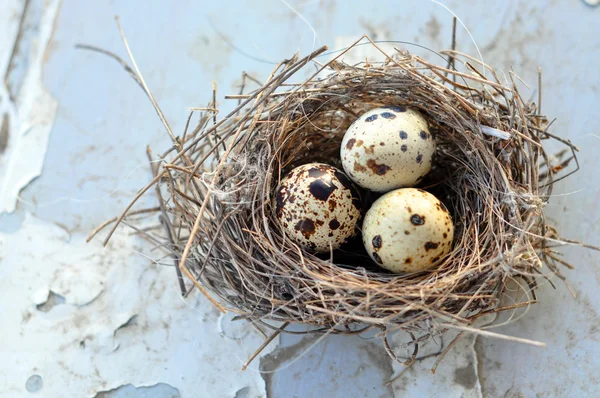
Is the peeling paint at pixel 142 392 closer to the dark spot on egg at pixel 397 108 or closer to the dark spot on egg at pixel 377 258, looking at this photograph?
the dark spot on egg at pixel 377 258

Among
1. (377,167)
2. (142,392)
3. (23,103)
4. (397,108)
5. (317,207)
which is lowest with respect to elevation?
(142,392)

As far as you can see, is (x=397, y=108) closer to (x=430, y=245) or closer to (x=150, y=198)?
(x=430, y=245)

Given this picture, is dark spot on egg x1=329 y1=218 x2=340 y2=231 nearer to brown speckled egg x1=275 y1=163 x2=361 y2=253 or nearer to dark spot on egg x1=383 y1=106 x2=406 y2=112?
brown speckled egg x1=275 y1=163 x2=361 y2=253

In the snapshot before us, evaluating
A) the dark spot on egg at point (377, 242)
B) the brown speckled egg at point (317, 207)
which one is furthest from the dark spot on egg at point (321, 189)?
the dark spot on egg at point (377, 242)

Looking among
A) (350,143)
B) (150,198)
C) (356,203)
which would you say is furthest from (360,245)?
(150,198)

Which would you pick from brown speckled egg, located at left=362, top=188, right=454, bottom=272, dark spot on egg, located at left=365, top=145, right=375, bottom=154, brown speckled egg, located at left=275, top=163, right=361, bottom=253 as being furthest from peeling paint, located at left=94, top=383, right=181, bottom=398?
dark spot on egg, located at left=365, top=145, right=375, bottom=154

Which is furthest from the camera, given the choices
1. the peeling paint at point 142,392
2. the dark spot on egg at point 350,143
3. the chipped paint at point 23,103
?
the chipped paint at point 23,103

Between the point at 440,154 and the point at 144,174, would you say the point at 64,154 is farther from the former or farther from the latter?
the point at 440,154

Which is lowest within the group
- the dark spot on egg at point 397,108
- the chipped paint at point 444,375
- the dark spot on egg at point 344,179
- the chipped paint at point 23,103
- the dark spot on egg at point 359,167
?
the chipped paint at point 444,375
